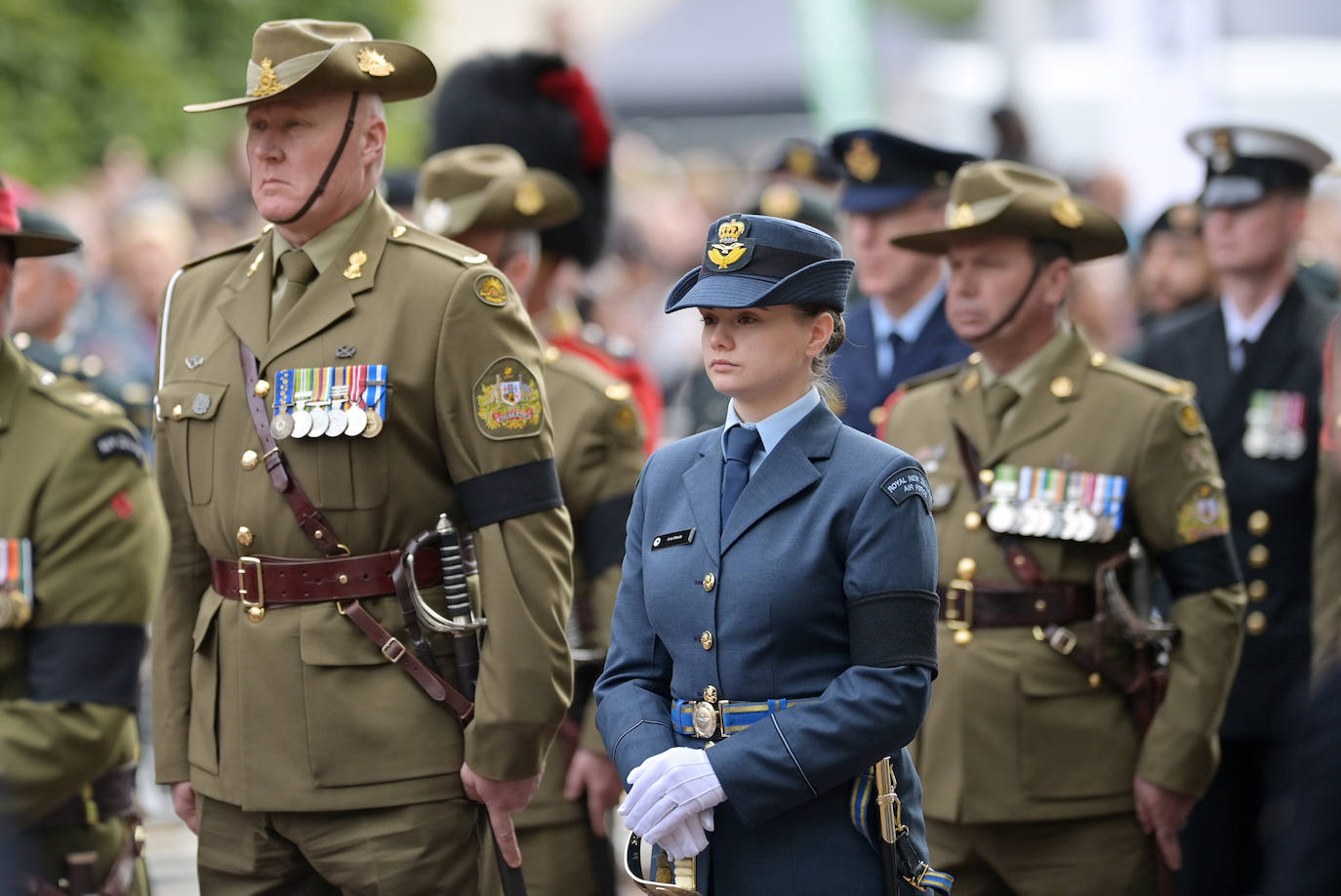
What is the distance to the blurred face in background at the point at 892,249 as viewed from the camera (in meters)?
6.39

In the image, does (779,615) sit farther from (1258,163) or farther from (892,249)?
(1258,163)

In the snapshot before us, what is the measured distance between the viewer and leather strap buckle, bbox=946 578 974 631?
504cm

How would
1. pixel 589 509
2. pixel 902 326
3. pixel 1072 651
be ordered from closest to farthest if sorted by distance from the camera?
1. pixel 1072 651
2. pixel 589 509
3. pixel 902 326

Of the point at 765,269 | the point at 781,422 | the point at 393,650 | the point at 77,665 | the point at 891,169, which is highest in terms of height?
the point at 765,269

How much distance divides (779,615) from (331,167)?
1.46 meters

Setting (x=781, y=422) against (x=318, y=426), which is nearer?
(x=781, y=422)

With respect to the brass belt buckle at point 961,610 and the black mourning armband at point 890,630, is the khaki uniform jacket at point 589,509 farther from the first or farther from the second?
the black mourning armband at point 890,630

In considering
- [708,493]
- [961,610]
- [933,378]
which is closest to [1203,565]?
[961,610]

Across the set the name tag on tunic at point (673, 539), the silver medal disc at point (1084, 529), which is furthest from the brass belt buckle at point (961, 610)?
the name tag on tunic at point (673, 539)

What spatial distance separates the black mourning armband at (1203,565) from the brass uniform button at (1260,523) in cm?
105

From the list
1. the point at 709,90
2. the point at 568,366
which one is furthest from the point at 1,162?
the point at 709,90

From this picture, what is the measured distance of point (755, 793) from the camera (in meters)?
3.50

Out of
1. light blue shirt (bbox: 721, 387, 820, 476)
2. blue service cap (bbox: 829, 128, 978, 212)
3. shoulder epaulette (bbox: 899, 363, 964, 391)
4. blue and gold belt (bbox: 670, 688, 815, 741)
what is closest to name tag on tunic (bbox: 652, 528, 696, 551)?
light blue shirt (bbox: 721, 387, 820, 476)

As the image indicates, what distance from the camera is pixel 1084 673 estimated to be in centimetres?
499
